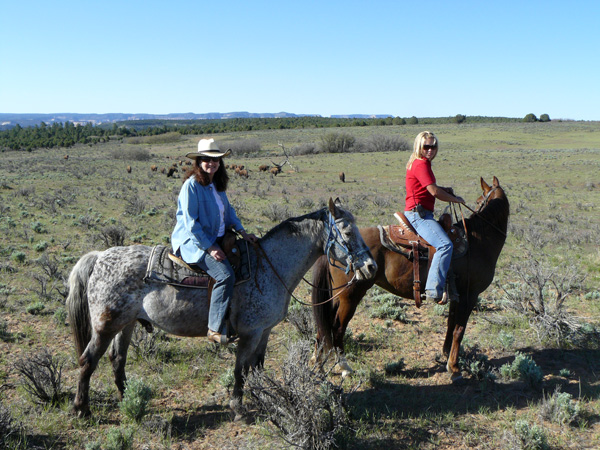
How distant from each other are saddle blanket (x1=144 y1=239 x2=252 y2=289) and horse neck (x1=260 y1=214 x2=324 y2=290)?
291 millimetres

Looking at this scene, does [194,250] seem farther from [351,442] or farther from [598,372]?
[598,372]

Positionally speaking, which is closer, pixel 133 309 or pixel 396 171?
pixel 133 309

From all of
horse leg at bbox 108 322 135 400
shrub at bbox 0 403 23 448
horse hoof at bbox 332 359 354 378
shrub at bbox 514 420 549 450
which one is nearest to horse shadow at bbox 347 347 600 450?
horse hoof at bbox 332 359 354 378

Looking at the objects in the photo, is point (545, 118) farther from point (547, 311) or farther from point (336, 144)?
point (547, 311)

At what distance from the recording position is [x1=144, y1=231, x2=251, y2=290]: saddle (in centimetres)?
393

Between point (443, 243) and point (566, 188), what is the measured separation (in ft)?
72.7

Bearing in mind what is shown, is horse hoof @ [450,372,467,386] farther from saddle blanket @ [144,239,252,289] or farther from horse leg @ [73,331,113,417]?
horse leg @ [73,331,113,417]

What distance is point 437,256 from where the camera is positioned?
4734mm

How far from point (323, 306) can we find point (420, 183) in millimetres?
1827

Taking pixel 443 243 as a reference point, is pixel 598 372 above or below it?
below

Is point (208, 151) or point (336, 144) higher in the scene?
point (336, 144)

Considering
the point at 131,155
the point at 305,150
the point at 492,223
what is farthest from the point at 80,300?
the point at 131,155

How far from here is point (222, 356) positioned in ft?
18.0

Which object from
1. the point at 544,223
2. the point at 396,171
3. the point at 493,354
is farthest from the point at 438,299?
the point at 396,171
